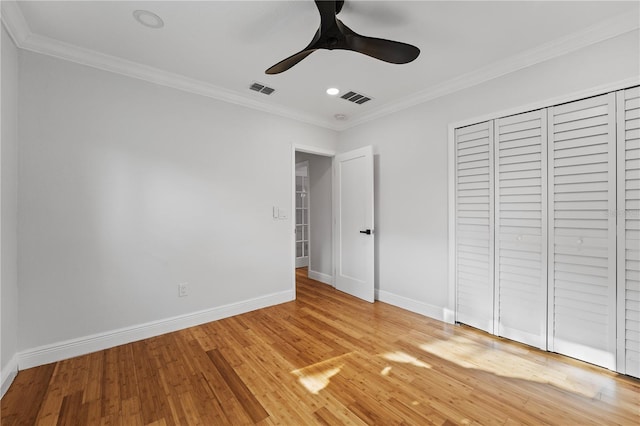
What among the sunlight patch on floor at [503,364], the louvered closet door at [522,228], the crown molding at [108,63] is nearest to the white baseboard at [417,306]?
the sunlight patch on floor at [503,364]

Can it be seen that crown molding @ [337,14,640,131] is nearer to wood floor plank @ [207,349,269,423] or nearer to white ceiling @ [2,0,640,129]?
white ceiling @ [2,0,640,129]

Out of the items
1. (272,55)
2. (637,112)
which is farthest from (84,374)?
(637,112)

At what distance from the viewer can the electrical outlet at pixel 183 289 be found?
2824 millimetres

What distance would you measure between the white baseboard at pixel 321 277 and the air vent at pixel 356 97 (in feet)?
8.73

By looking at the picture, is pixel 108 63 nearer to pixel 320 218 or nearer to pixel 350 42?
pixel 350 42

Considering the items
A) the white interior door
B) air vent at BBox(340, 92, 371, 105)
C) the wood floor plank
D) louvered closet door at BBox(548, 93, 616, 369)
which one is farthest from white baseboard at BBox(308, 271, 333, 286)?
louvered closet door at BBox(548, 93, 616, 369)

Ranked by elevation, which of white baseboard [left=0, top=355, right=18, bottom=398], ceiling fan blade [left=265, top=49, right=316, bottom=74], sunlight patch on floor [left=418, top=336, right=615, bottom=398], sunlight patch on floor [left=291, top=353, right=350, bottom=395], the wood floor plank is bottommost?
the wood floor plank

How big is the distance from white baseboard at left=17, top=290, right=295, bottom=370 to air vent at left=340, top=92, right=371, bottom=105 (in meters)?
2.67

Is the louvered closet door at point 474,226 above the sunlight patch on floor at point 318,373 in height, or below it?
above

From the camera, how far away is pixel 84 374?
2043 mm

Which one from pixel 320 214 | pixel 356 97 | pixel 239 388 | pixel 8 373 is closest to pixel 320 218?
pixel 320 214

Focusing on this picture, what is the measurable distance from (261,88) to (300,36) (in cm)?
103

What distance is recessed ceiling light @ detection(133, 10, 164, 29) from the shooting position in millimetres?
1909

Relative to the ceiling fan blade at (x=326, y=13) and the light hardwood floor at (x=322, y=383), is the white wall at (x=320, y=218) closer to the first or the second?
the light hardwood floor at (x=322, y=383)
